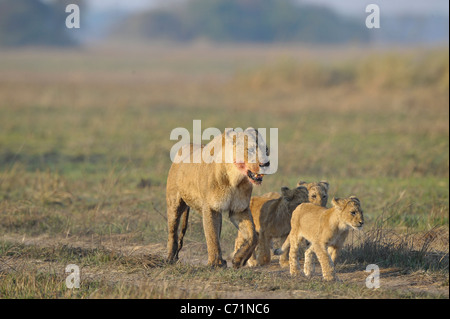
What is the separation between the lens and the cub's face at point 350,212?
678 cm

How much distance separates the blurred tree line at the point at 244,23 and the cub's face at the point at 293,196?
303 ft

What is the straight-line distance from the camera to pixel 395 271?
7.44m

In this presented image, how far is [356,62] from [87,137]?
15.3 m

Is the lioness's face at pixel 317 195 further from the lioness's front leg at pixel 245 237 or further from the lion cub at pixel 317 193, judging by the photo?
the lioness's front leg at pixel 245 237

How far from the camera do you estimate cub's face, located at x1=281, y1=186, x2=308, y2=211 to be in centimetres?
789

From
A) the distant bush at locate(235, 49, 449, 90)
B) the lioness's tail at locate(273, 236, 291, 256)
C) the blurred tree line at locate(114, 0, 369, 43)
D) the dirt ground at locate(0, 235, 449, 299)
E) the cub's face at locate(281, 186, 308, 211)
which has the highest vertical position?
the blurred tree line at locate(114, 0, 369, 43)

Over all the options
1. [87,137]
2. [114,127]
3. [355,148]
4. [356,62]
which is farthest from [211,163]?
[356,62]

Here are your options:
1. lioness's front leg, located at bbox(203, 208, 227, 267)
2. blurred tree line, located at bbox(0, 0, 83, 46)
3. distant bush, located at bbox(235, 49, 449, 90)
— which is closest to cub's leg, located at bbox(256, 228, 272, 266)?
lioness's front leg, located at bbox(203, 208, 227, 267)

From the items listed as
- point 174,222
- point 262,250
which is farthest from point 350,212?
point 174,222

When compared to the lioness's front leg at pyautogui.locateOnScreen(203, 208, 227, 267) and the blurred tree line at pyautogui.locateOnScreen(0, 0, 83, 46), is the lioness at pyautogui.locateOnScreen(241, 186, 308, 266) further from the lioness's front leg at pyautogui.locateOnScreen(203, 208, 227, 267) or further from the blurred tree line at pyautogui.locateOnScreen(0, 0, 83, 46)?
the blurred tree line at pyautogui.locateOnScreen(0, 0, 83, 46)

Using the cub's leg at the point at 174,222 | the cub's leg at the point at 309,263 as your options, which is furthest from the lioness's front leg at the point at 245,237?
the cub's leg at the point at 174,222

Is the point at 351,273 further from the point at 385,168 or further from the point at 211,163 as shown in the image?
the point at 385,168

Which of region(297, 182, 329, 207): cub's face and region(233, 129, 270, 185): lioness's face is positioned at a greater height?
region(233, 129, 270, 185): lioness's face
